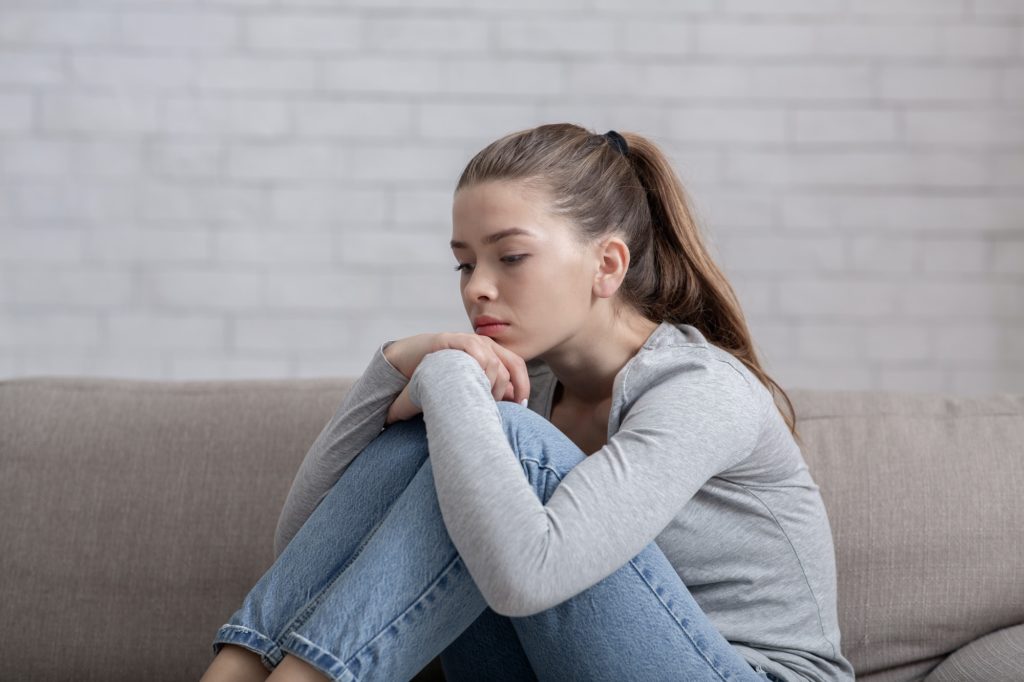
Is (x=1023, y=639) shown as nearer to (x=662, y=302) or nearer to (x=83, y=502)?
(x=662, y=302)

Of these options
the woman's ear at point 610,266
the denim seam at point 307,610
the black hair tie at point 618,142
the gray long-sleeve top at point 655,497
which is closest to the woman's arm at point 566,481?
the gray long-sleeve top at point 655,497

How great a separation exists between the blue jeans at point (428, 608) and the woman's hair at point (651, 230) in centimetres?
40

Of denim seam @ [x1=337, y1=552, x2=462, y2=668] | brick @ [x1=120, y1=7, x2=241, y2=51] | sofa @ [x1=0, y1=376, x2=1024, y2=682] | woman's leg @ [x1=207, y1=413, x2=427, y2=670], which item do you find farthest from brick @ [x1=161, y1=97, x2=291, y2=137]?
denim seam @ [x1=337, y1=552, x2=462, y2=668]

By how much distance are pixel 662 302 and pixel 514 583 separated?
66 centimetres

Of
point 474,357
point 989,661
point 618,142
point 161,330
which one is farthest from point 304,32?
point 989,661

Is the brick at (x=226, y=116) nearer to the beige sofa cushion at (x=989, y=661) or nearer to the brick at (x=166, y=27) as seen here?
the brick at (x=166, y=27)

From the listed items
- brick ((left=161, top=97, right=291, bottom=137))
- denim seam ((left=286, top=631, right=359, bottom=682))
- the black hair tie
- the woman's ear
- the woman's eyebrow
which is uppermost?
the black hair tie

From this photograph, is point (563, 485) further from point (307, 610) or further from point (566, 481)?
point (307, 610)

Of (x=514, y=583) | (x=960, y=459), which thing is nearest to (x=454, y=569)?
(x=514, y=583)

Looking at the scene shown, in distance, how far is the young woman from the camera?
1.18m

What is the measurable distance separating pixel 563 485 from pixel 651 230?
596mm

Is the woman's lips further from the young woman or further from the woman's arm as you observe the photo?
the woman's arm

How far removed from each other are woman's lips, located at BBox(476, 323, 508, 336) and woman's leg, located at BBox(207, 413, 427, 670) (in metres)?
0.18

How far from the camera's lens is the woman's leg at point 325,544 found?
126cm
